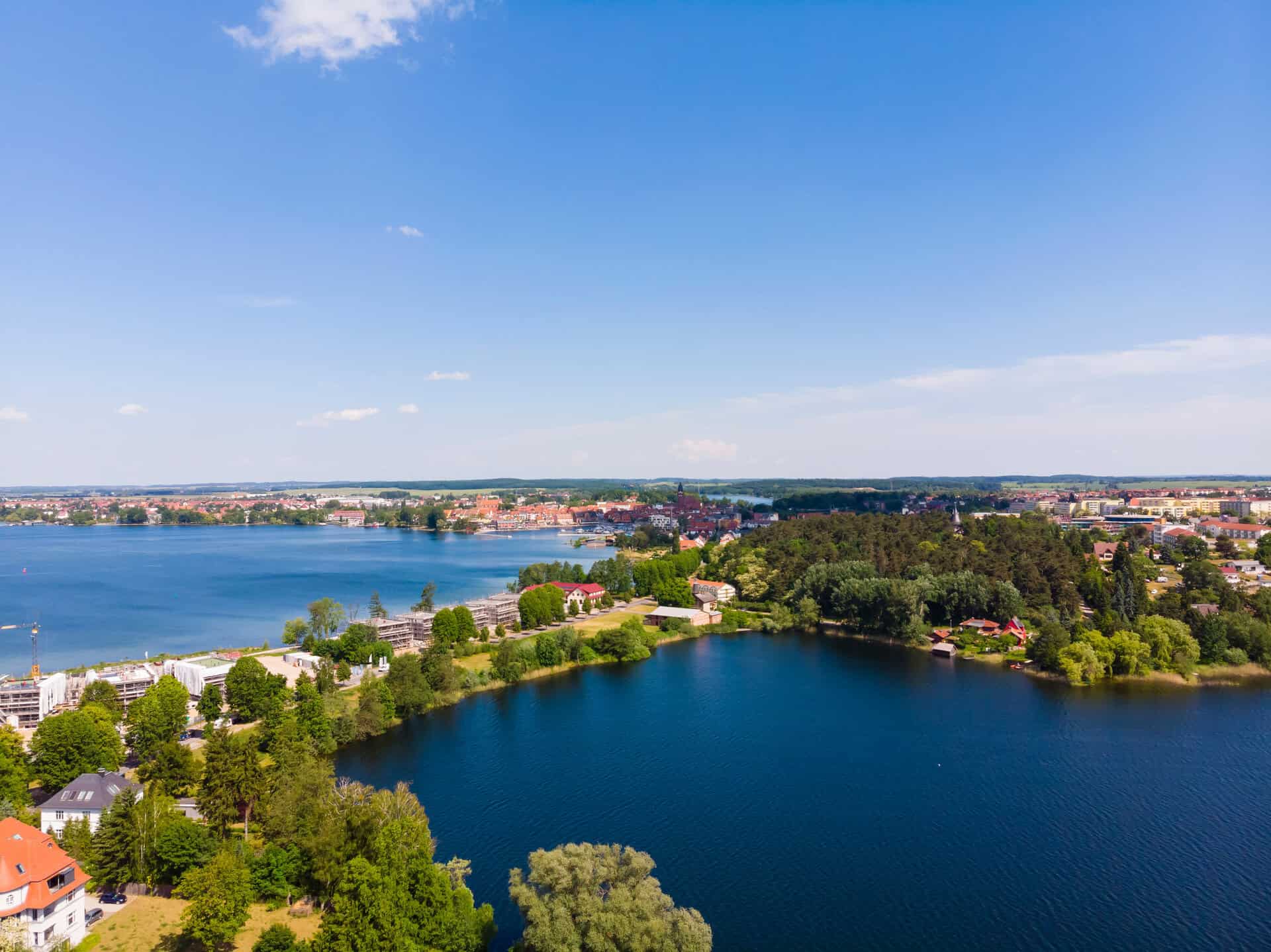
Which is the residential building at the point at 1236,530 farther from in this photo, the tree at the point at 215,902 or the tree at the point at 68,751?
the tree at the point at 68,751

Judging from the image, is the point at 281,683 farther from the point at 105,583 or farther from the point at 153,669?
the point at 105,583

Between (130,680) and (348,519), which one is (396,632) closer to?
(130,680)

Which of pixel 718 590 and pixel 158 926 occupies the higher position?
pixel 718 590

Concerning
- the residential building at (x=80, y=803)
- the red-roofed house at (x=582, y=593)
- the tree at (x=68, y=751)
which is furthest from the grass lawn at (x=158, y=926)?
the red-roofed house at (x=582, y=593)

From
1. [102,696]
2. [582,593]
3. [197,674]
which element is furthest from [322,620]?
[582,593]

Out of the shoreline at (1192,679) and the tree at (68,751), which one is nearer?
the tree at (68,751)
